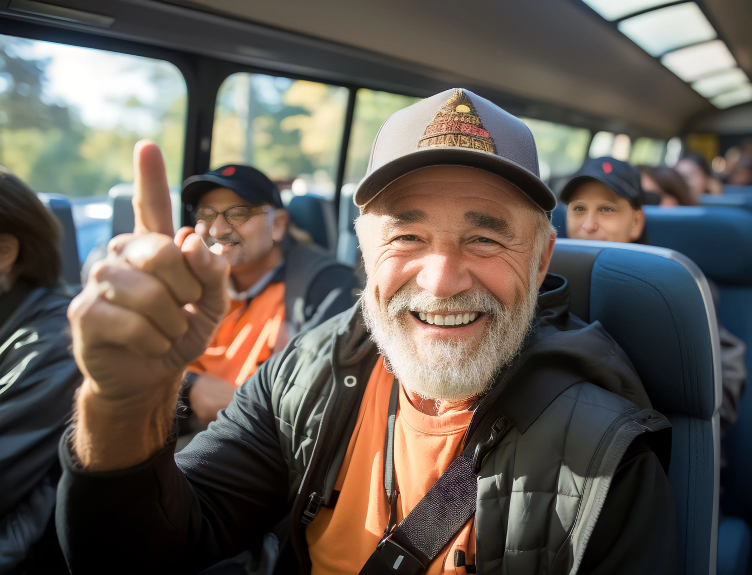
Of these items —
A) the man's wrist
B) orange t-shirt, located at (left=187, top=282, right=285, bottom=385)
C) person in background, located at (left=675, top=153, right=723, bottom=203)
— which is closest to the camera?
the man's wrist

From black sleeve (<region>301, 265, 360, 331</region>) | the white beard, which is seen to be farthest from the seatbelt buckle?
black sleeve (<region>301, 265, 360, 331</region>)

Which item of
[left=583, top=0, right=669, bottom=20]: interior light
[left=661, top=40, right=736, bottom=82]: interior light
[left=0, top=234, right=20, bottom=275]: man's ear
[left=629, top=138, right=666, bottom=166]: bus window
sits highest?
[left=661, top=40, right=736, bottom=82]: interior light

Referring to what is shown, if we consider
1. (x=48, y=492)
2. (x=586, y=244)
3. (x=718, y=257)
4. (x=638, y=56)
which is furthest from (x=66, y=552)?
(x=638, y=56)

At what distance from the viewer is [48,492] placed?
1738mm

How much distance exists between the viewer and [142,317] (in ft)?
2.55

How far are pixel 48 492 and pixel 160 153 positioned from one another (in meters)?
1.40

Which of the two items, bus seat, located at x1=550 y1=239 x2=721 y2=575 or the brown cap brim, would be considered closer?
the brown cap brim

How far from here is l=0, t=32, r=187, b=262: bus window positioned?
2.59m

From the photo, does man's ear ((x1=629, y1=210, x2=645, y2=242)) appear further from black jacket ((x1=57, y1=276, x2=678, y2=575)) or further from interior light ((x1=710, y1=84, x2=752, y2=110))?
interior light ((x1=710, y1=84, x2=752, y2=110))

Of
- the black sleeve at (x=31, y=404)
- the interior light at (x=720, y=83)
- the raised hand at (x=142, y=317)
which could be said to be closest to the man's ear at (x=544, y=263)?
the raised hand at (x=142, y=317)

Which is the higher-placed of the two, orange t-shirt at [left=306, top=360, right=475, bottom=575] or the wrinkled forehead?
the wrinkled forehead

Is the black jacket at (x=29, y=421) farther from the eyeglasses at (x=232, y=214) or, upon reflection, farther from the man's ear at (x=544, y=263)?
the man's ear at (x=544, y=263)

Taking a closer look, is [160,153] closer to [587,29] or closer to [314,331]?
[314,331]

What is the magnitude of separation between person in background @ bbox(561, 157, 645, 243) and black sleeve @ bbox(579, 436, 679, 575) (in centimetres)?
160
